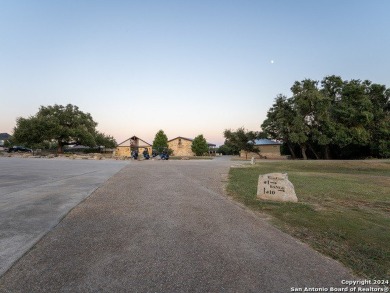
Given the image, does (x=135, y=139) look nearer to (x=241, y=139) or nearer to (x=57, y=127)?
(x=57, y=127)

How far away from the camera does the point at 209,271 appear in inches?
135

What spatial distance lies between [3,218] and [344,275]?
691cm

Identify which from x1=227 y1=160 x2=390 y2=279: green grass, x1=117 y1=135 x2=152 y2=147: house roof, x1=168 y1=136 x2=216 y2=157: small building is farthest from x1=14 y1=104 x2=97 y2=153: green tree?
x1=227 y1=160 x2=390 y2=279: green grass

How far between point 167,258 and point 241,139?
48924 millimetres

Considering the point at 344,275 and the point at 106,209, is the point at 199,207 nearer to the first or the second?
the point at 106,209

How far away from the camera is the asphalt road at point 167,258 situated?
3.12 meters

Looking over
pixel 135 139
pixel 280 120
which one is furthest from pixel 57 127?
pixel 280 120

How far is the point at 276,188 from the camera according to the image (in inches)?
343

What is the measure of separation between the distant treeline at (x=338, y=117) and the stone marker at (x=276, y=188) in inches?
1336

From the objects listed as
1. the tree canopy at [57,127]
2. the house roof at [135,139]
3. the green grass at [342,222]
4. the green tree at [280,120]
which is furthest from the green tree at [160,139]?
the green grass at [342,222]

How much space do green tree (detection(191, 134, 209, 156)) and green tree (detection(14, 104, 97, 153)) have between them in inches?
1241

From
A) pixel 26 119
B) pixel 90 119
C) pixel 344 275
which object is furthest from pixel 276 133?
pixel 26 119

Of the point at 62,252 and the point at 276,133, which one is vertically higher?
the point at 276,133

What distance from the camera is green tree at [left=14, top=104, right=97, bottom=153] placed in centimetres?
5544
